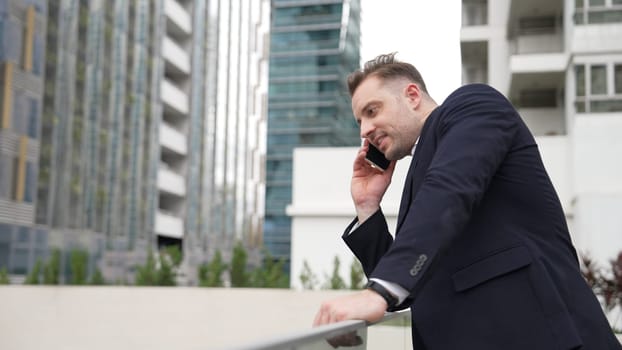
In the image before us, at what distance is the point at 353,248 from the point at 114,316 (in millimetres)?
11008

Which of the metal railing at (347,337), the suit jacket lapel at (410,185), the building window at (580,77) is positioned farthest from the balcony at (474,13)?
the suit jacket lapel at (410,185)

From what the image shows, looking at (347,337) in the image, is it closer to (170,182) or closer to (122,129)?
(122,129)

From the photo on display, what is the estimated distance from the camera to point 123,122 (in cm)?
3036

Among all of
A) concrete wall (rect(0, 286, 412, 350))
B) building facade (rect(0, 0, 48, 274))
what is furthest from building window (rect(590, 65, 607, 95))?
building facade (rect(0, 0, 48, 274))

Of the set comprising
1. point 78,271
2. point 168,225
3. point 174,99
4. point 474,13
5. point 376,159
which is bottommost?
point 78,271

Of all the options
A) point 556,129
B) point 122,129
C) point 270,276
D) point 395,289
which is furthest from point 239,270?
point 122,129

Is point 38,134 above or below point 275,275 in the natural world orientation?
above

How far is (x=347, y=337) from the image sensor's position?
5.06ft

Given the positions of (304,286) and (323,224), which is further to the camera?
(323,224)

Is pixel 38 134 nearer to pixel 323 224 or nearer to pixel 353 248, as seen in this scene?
pixel 323 224

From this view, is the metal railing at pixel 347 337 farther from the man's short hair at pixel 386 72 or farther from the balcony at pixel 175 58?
the balcony at pixel 175 58

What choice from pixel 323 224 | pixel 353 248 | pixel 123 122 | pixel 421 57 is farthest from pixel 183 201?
pixel 353 248

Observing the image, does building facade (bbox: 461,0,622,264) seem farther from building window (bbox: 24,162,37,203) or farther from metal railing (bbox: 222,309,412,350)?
building window (bbox: 24,162,37,203)

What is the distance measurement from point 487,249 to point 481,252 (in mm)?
13
